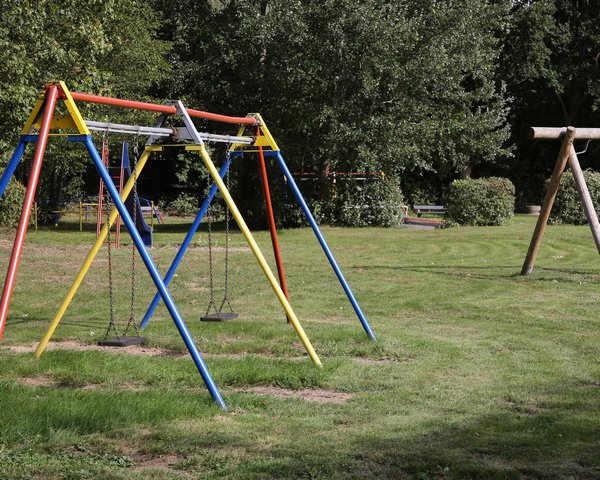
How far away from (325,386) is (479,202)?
21897 millimetres

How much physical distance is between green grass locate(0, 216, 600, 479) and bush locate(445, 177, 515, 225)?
13177 mm

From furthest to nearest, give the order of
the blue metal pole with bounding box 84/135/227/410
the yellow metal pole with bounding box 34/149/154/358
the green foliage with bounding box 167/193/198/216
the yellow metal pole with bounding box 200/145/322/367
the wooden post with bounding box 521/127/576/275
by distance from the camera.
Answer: the green foliage with bounding box 167/193/198/216
the wooden post with bounding box 521/127/576/275
the yellow metal pole with bounding box 34/149/154/358
the yellow metal pole with bounding box 200/145/322/367
the blue metal pole with bounding box 84/135/227/410

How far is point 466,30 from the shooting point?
27.7 meters

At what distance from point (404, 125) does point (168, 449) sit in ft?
69.5

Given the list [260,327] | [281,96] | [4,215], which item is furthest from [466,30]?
[260,327]

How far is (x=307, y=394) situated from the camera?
7434 mm

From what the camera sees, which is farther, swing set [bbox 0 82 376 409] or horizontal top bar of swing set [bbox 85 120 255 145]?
horizontal top bar of swing set [bbox 85 120 255 145]

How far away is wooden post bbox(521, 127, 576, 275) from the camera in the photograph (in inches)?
571

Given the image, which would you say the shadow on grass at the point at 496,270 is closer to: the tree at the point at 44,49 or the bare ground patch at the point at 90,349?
the tree at the point at 44,49

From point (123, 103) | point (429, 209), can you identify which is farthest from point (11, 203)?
point (123, 103)

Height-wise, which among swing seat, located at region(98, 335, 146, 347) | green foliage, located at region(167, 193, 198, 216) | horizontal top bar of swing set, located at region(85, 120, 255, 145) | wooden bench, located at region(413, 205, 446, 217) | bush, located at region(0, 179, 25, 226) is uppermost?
horizontal top bar of swing set, located at region(85, 120, 255, 145)

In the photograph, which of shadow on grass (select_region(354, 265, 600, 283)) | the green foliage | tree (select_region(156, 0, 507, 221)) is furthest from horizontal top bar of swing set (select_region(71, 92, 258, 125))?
the green foliage

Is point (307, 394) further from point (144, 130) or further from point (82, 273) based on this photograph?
point (144, 130)

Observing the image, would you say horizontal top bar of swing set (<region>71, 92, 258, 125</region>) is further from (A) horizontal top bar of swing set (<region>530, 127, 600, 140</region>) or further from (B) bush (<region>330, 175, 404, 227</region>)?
(B) bush (<region>330, 175, 404, 227</region>)
